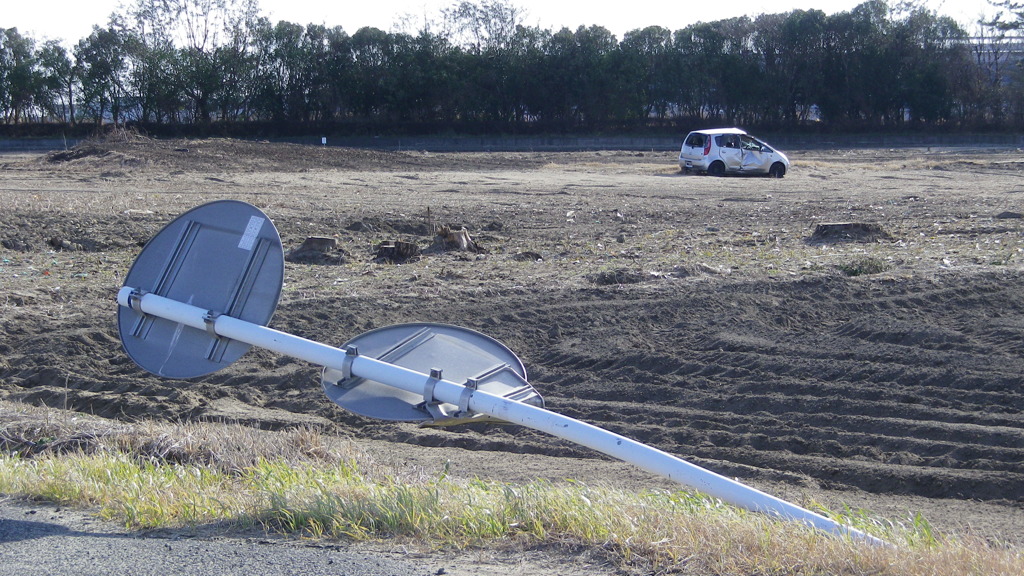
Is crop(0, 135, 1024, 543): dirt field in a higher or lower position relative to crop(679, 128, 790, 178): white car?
lower

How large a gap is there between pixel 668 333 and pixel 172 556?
6.63 metres

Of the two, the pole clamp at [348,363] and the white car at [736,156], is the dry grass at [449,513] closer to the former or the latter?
the pole clamp at [348,363]

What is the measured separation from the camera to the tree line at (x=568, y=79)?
2296 inches

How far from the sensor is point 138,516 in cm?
426

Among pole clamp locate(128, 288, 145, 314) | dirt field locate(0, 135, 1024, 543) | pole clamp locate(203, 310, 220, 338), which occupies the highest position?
pole clamp locate(128, 288, 145, 314)

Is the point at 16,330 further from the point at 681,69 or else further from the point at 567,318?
the point at 681,69

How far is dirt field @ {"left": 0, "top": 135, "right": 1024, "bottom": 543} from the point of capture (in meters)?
6.89

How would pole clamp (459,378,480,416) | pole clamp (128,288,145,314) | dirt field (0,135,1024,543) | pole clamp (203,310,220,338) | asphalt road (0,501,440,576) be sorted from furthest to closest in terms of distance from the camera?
dirt field (0,135,1024,543), pole clamp (128,288,145,314), pole clamp (203,310,220,338), pole clamp (459,378,480,416), asphalt road (0,501,440,576)

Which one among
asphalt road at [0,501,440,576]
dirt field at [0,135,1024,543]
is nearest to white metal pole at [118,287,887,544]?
asphalt road at [0,501,440,576]

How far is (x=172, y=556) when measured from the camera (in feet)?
12.3

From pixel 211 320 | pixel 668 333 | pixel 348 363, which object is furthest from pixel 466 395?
pixel 668 333

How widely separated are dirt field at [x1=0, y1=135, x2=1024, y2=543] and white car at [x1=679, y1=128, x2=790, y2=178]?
1142 centimetres

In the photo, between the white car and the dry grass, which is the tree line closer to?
the white car

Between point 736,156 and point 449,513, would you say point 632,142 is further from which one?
point 449,513
